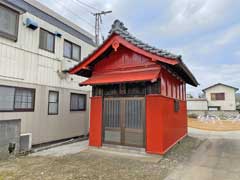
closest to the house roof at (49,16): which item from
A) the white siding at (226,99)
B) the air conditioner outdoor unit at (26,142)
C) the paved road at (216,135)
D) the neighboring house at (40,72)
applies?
the neighboring house at (40,72)

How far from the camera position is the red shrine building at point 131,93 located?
6.34 m

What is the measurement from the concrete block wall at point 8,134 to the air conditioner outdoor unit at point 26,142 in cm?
17

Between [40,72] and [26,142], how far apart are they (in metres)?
3.03

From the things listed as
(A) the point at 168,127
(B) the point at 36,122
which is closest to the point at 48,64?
(B) the point at 36,122

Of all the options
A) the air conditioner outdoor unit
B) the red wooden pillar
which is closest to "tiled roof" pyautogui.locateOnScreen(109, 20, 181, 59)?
the red wooden pillar

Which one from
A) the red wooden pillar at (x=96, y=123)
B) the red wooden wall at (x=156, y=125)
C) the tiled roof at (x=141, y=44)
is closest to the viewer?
the tiled roof at (x=141, y=44)

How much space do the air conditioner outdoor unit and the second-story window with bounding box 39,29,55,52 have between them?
3.95 metres

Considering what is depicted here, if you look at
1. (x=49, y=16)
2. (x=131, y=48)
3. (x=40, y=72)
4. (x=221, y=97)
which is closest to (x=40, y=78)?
(x=40, y=72)

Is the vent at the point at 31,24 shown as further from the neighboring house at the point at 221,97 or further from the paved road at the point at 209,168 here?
the neighboring house at the point at 221,97

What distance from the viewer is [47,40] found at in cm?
854

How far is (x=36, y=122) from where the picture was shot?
7711mm

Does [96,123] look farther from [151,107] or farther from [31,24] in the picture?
[31,24]

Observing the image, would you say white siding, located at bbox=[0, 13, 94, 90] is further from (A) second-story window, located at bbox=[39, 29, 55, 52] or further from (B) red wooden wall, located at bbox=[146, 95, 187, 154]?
(B) red wooden wall, located at bbox=[146, 95, 187, 154]

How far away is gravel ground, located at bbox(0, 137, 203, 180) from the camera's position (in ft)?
14.9
